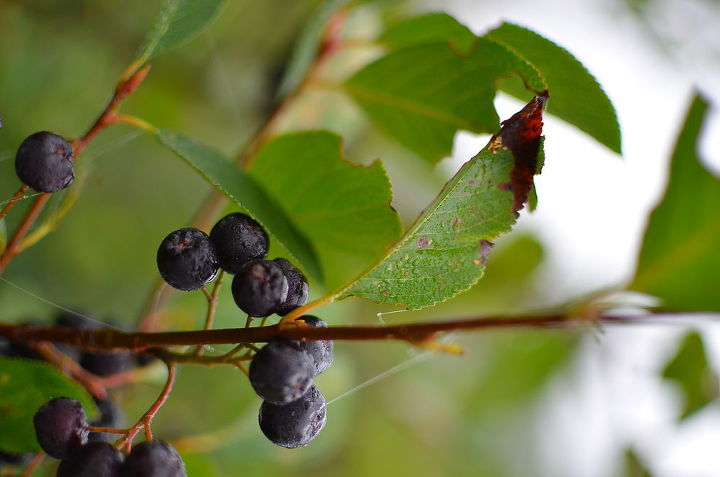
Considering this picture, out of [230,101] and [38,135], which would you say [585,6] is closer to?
[230,101]

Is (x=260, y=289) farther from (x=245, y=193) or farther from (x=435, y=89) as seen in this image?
(x=435, y=89)

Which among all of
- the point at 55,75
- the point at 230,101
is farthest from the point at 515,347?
the point at 55,75

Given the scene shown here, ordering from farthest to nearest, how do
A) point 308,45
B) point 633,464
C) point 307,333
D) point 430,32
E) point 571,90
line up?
point 633,464, point 308,45, point 430,32, point 571,90, point 307,333

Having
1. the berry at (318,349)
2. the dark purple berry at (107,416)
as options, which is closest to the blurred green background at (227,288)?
the dark purple berry at (107,416)

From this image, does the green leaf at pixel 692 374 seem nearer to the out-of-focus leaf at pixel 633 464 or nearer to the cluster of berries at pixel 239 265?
the out-of-focus leaf at pixel 633 464

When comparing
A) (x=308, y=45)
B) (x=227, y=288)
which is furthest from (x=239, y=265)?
(x=308, y=45)

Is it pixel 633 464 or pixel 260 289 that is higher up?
pixel 260 289
